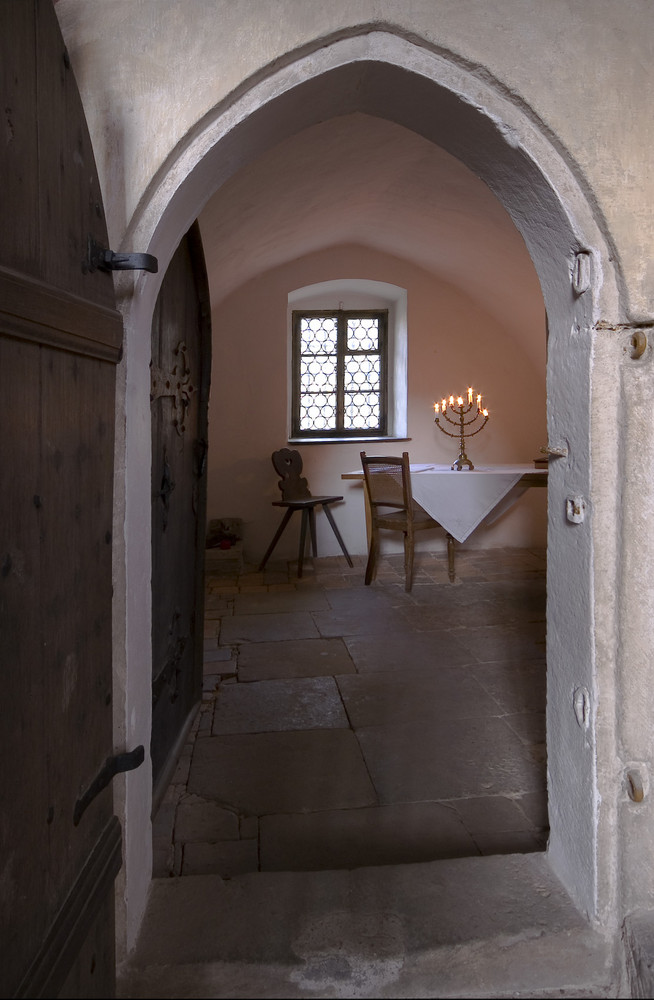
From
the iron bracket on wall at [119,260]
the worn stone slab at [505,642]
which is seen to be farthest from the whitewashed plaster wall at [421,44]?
the worn stone slab at [505,642]

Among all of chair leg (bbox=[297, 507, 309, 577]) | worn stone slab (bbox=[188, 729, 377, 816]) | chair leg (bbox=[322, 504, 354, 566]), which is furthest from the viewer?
chair leg (bbox=[322, 504, 354, 566])

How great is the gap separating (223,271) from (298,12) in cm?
369

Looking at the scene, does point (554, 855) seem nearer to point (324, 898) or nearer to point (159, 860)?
point (324, 898)

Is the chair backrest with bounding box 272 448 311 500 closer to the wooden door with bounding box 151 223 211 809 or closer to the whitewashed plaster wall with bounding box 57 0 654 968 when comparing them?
the wooden door with bounding box 151 223 211 809

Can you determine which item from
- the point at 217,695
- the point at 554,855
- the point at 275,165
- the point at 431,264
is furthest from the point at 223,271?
the point at 554,855

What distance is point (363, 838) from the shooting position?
2203mm

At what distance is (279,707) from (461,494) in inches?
109

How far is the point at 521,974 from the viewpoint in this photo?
148 centimetres

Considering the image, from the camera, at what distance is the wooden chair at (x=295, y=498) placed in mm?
5953

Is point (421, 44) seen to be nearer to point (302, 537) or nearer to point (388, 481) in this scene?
point (388, 481)

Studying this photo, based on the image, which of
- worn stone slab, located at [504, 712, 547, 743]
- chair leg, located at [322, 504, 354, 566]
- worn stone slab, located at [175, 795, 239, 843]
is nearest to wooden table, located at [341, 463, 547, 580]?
chair leg, located at [322, 504, 354, 566]

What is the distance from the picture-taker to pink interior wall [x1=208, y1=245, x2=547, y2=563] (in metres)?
6.33

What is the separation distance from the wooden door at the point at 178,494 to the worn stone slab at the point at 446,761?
0.72m

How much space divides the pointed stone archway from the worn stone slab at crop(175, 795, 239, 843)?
53 centimetres
